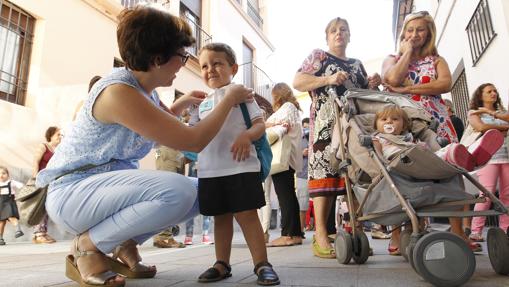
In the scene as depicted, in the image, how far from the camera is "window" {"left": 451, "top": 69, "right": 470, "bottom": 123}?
7.20 meters

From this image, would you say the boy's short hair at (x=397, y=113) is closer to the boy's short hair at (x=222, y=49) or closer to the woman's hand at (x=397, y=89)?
the woman's hand at (x=397, y=89)

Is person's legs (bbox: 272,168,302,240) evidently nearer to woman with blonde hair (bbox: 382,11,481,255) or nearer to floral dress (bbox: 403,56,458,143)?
woman with blonde hair (bbox: 382,11,481,255)

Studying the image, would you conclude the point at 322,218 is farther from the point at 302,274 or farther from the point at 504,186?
the point at 504,186

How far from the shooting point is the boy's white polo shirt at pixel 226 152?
1.79 m

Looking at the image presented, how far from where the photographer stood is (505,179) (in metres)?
3.59

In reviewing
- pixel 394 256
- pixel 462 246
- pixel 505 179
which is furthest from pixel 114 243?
pixel 505 179

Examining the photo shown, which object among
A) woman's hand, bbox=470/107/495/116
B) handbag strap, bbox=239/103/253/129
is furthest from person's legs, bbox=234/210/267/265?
woman's hand, bbox=470/107/495/116

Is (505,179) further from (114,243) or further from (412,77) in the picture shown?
(114,243)

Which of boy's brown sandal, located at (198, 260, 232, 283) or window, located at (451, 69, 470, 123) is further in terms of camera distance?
window, located at (451, 69, 470, 123)

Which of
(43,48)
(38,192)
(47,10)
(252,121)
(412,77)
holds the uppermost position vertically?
(47,10)

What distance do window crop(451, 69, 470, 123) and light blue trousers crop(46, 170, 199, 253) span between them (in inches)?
281

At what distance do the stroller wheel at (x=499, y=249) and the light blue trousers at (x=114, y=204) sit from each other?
144 centimetres

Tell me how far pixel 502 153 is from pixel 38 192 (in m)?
3.97

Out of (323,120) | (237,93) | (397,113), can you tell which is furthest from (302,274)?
(323,120)
